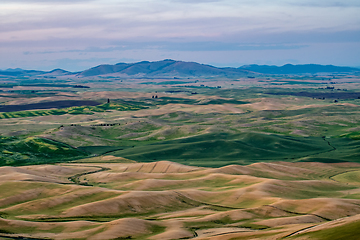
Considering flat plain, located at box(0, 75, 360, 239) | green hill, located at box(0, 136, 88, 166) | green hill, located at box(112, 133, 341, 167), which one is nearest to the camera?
flat plain, located at box(0, 75, 360, 239)

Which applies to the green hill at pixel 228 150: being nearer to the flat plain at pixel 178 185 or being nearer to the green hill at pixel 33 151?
the flat plain at pixel 178 185

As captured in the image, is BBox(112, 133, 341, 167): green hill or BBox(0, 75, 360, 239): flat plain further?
BBox(112, 133, 341, 167): green hill

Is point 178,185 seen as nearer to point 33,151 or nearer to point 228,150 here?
point 228,150

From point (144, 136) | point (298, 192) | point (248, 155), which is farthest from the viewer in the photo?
point (144, 136)

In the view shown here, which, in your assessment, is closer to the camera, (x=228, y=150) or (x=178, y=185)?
(x=178, y=185)

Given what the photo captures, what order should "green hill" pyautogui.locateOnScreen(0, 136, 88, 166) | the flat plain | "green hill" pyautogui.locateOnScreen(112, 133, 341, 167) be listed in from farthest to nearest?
"green hill" pyautogui.locateOnScreen(112, 133, 341, 167), "green hill" pyautogui.locateOnScreen(0, 136, 88, 166), the flat plain

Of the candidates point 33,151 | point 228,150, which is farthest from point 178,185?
point 33,151

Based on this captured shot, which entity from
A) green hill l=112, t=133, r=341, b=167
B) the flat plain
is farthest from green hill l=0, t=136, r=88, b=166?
green hill l=112, t=133, r=341, b=167

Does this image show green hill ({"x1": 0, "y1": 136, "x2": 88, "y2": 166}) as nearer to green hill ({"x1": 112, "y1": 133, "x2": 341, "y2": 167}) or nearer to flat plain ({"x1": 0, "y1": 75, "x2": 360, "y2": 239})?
flat plain ({"x1": 0, "y1": 75, "x2": 360, "y2": 239})

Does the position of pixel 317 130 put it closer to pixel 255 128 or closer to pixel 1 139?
pixel 255 128

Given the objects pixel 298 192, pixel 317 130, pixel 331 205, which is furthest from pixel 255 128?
pixel 331 205

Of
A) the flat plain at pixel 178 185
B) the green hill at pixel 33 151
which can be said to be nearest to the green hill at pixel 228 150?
the flat plain at pixel 178 185
